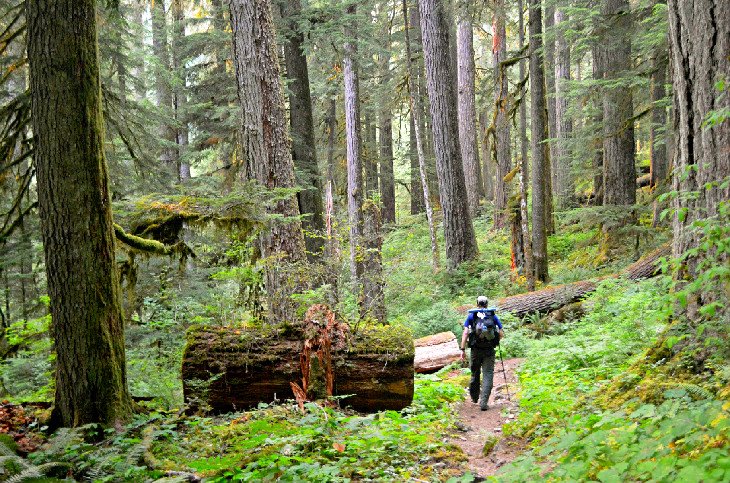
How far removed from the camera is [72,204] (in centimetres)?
513

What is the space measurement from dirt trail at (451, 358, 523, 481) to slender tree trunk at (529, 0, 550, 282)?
16.6 ft

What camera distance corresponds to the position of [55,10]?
5.09m

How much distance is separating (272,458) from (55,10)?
178 inches

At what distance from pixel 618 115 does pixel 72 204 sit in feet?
44.2

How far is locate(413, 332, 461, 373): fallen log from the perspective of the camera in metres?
10.5

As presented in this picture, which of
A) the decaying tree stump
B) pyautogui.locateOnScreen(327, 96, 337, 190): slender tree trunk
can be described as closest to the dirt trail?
the decaying tree stump

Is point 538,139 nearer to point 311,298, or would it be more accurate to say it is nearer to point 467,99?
point 311,298

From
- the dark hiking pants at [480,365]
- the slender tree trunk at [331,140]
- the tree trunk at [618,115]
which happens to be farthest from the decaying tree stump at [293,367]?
the slender tree trunk at [331,140]

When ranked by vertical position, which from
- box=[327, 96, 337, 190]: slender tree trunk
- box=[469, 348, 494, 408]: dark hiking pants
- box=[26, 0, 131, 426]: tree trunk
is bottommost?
box=[469, 348, 494, 408]: dark hiking pants

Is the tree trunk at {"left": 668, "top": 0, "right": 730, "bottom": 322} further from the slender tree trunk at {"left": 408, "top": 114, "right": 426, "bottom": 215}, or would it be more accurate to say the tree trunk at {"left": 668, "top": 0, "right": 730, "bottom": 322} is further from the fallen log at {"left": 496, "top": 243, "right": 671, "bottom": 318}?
the slender tree trunk at {"left": 408, "top": 114, "right": 426, "bottom": 215}

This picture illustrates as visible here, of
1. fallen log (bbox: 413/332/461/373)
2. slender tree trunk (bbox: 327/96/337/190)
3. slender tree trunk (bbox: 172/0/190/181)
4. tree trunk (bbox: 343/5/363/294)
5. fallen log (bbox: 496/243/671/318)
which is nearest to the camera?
fallen log (bbox: 413/332/461/373)

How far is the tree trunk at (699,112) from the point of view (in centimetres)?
443

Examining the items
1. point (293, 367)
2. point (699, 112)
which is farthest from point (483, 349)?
point (699, 112)

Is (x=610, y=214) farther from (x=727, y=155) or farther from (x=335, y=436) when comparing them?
(x=335, y=436)
